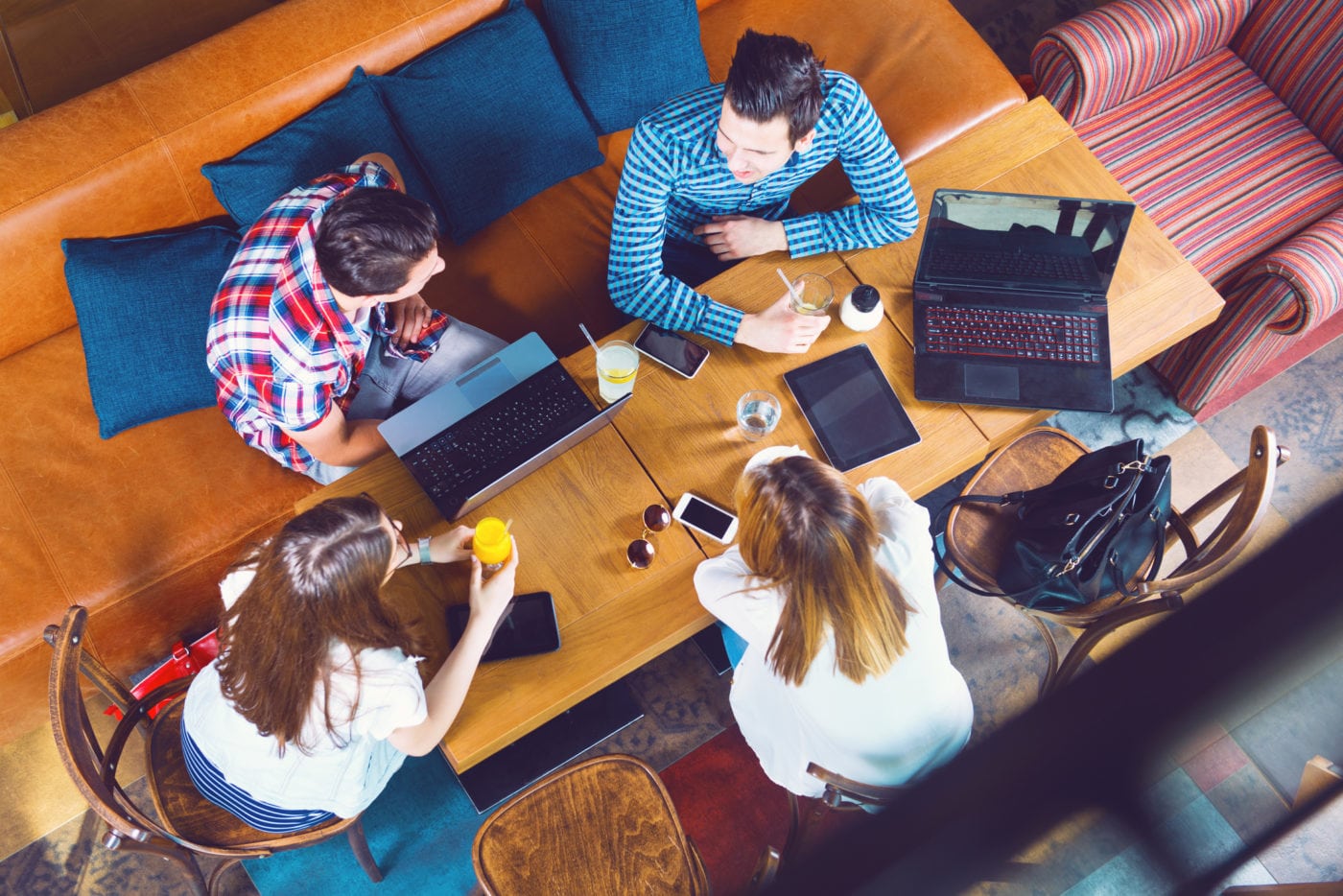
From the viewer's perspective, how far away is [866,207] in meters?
1.95

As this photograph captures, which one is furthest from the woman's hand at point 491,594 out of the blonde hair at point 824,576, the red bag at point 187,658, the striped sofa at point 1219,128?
the striped sofa at point 1219,128

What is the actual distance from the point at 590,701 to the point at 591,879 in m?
0.63

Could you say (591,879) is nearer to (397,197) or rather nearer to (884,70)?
(397,197)

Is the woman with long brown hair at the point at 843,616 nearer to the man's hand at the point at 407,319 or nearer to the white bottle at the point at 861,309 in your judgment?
the white bottle at the point at 861,309

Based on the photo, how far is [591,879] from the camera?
1.67 metres

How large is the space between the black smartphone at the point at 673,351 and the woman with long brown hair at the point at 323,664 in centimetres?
51

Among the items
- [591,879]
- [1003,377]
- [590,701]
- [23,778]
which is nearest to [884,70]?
[1003,377]

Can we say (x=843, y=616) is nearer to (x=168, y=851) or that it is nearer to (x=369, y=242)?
(x=369, y=242)

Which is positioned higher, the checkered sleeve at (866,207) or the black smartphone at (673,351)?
the checkered sleeve at (866,207)

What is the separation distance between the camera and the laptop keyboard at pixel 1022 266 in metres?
1.85

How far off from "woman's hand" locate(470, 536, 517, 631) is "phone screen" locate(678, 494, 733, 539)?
0.34m

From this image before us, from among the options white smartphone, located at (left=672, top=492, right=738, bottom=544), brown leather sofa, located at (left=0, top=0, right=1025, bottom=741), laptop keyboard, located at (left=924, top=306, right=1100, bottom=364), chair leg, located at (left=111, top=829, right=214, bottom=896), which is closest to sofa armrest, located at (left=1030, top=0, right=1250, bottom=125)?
brown leather sofa, located at (left=0, top=0, right=1025, bottom=741)

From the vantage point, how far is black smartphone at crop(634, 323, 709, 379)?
1821 millimetres

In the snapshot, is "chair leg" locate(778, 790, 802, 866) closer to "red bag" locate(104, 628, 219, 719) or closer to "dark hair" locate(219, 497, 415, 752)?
"dark hair" locate(219, 497, 415, 752)
